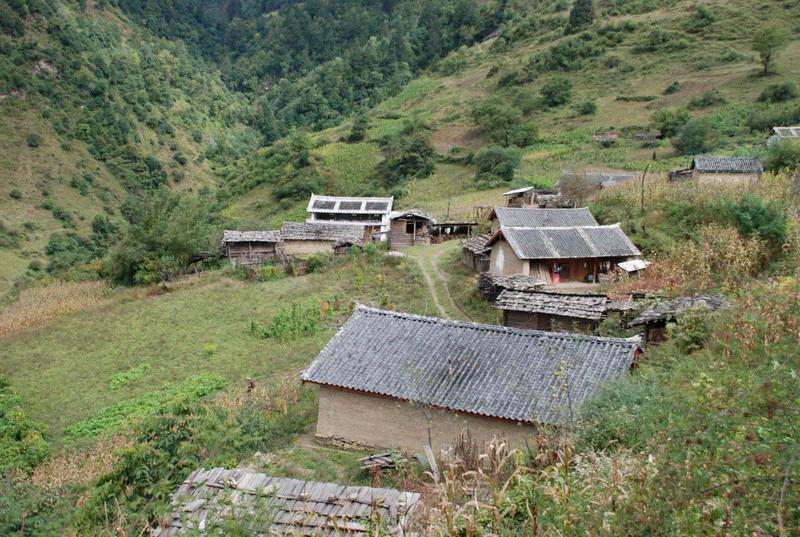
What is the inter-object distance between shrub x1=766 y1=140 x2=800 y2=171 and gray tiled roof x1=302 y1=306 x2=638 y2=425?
2185cm

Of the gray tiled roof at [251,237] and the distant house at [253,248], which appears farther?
the distant house at [253,248]

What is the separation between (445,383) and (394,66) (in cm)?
9866

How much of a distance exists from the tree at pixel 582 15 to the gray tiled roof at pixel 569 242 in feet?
215

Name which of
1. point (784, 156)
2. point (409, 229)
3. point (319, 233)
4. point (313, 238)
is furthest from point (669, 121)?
point (313, 238)

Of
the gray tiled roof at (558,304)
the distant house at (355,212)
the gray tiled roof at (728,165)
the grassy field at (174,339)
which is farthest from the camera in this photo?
the distant house at (355,212)

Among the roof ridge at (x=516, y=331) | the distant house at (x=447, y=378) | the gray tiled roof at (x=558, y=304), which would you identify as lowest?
the distant house at (x=447, y=378)

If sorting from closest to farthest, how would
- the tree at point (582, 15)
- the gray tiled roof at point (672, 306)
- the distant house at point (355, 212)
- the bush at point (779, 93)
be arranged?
the gray tiled roof at point (672, 306) < the distant house at point (355, 212) < the bush at point (779, 93) < the tree at point (582, 15)

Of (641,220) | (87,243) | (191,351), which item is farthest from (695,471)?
(87,243)

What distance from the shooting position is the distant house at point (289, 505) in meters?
5.72

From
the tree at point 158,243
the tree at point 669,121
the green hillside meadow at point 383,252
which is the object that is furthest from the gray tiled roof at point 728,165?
the tree at point 158,243

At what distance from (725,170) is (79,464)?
105ft

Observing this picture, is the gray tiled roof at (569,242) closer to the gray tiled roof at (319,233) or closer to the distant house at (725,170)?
the distant house at (725,170)

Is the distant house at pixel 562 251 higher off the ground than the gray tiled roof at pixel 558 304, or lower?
higher

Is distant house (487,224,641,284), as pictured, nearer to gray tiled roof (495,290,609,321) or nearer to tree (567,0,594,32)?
gray tiled roof (495,290,609,321)
